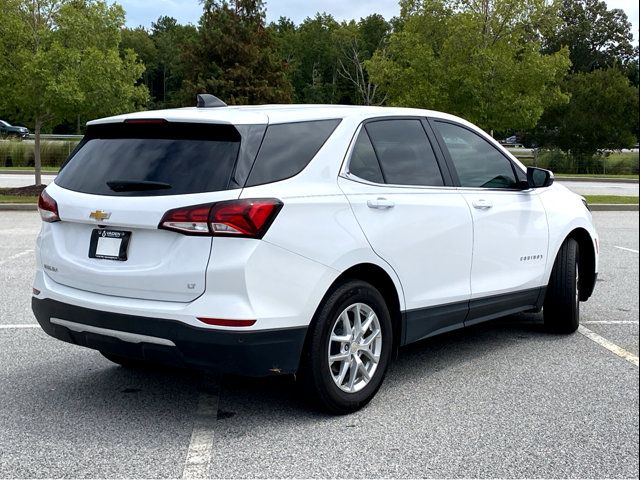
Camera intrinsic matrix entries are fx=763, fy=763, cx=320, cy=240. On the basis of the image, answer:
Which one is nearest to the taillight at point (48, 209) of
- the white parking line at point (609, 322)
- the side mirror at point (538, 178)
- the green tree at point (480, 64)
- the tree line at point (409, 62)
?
the side mirror at point (538, 178)

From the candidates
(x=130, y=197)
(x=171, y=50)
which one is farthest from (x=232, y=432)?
(x=171, y=50)

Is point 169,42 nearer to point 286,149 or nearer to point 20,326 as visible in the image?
point 20,326

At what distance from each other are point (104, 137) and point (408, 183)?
1.84 m

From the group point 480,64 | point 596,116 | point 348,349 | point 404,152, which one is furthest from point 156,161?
point 596,116

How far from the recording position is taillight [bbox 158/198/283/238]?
3.71 m

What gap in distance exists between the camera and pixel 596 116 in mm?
45031

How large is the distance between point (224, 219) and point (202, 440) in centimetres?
114

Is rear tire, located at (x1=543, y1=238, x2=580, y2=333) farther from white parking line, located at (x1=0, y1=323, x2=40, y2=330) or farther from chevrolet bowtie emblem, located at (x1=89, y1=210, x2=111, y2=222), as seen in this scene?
white parking line, located at (x1=0, y1=323, x2=40, y2=330)

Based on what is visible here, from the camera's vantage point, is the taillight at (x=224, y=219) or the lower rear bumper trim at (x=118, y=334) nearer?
the taillight at (x=224, y=219)

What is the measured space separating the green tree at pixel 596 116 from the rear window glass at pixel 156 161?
4117 cm

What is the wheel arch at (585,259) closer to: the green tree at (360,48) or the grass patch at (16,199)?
the grass patch at (16,199)

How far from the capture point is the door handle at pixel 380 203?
171 inches

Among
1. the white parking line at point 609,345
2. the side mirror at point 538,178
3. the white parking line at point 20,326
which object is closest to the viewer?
the white parking line at point 609,345

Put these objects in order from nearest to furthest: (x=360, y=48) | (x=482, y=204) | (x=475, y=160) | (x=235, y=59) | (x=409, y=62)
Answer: (x=482, y=204), (x=475, y=160), (x=409, y=62), (x=235, y=59), (x=360, y=48)
